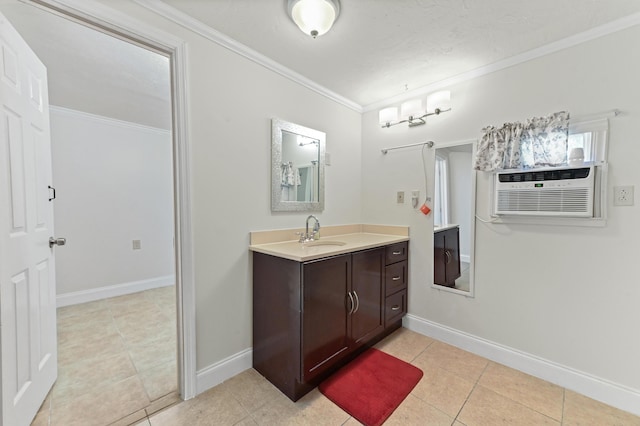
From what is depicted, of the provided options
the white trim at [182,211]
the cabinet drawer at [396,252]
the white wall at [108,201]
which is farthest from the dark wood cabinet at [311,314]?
the white wall at [108,201]

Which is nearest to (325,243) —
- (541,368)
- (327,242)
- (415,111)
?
(327,242)

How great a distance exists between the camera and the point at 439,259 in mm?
2322

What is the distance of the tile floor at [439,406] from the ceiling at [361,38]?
2313mm

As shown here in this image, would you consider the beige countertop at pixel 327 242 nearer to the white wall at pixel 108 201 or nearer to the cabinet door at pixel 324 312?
the cabinet door at pixel 324 312

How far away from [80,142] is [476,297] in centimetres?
455

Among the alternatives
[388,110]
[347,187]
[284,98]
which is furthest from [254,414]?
[388,110]

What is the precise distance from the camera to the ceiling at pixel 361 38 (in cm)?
143

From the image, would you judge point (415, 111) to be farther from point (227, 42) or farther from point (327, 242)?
point (227, 42)

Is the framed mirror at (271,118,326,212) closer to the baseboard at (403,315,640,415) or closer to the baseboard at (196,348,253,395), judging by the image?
the baseboard at (196,348,253,395)

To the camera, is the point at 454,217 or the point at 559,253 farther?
the point at 454,217

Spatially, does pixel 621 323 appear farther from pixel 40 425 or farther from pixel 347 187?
pixel 40 425

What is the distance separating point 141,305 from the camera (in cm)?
300

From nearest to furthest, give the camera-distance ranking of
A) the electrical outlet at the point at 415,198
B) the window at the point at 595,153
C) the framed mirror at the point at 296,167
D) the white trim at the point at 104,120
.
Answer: the window at the point at 595,153 → the framed mirror at the point at 296,167 → the electrical outlet at the point at 415,198 → the white trim at the point at 104,120

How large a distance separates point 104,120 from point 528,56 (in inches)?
175
